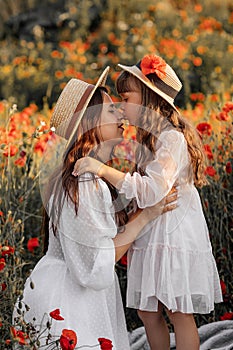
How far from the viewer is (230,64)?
7629mm

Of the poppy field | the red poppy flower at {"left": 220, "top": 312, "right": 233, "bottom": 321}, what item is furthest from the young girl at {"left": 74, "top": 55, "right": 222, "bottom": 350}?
the poppy field

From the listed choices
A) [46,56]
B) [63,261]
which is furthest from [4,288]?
[46,56]

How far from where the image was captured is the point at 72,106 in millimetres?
2936

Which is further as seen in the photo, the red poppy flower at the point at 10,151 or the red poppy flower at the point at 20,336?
the red poppy flower at the point at 10,151

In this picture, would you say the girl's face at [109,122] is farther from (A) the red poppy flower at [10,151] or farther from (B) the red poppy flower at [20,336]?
(B) the red poppy flower at [20,336]

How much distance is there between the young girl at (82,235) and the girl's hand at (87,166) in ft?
0.09

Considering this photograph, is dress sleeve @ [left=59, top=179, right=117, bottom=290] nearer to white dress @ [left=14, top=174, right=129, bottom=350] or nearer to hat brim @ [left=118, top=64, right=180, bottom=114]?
white dress @ [left=14, top=174, right=129, bottom=350]

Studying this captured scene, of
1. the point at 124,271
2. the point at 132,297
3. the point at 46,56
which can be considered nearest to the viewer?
the point at 132,297

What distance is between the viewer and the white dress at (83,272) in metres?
2.82

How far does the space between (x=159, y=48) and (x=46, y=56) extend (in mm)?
1500

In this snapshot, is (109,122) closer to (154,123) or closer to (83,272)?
(154,123)

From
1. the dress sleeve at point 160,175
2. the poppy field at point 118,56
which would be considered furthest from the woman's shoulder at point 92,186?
the poppy field at point 118,56

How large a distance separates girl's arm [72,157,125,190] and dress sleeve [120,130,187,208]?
31mm

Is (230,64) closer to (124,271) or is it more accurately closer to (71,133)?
(124,271)
